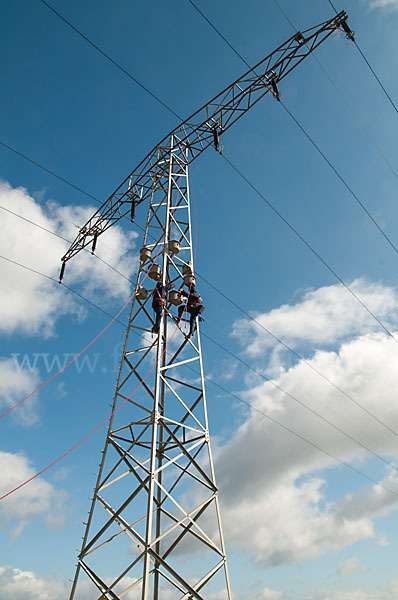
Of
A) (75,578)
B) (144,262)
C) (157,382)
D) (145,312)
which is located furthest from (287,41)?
(75,578)

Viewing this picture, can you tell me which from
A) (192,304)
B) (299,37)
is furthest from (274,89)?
(192,304)

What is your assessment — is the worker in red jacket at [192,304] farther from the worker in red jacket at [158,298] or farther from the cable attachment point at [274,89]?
the cable attachment point at [274,89]

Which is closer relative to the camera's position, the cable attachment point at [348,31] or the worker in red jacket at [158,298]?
the worker in red jacket at [158,298]

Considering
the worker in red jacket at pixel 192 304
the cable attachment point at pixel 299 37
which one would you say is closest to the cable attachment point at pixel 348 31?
the cable attachment point at pixel 299 37

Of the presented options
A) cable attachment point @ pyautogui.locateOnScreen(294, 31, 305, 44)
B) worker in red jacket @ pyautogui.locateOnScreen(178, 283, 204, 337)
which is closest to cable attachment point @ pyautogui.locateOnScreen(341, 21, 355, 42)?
cable attachment point @ pyautogui.locateOnScreen(294, 31, 305, 44)

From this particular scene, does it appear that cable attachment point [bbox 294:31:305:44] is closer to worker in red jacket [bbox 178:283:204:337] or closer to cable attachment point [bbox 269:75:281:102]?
cable attachment point [bbox 269:75:281:102]

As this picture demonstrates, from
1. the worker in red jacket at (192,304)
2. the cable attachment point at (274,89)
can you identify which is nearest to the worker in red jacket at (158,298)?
the worker in red jacket at (192,304)

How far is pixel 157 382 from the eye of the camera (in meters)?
8.67

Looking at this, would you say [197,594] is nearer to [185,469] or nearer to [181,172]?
[185,469]

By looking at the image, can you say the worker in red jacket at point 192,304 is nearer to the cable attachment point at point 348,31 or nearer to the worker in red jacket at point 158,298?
the worker in red jacket at point 158,298

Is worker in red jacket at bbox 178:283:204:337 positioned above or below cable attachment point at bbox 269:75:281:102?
below

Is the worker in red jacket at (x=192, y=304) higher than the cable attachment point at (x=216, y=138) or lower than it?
lower

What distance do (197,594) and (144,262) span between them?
820 centimetres

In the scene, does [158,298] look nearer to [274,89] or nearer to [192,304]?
[192,304]
